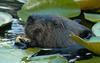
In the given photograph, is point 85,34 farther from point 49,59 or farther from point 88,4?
point 88,4

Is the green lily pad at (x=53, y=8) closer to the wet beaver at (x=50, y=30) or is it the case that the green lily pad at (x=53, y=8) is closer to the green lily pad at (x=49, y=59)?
the wet beaver at (x=50, y=30)

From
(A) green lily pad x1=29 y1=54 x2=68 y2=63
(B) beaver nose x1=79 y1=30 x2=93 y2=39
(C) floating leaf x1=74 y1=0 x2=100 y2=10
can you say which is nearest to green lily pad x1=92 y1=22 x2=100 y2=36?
(B) beaver nose x1=79 y1=30 x2=93 y2=39

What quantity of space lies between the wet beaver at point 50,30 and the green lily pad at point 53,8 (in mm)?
273

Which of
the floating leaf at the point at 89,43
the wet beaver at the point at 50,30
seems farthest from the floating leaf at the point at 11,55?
the floating leaf at the point at 89,43

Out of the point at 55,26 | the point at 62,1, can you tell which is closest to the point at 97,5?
the point at 62,1

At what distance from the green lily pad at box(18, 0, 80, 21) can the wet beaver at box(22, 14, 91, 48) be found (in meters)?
0.27

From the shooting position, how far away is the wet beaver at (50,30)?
1.74 m

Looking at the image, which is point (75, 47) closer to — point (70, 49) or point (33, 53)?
point (70, 49)

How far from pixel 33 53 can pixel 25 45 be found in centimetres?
14

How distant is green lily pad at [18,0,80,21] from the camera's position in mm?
2104

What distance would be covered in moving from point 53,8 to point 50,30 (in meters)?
0.38

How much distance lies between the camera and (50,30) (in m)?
1.78

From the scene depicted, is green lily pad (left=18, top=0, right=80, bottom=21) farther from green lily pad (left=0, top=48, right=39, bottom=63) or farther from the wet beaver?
green lily pad (left=0, top=48, right=39, bottom=63)

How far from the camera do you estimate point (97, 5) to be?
86.9 inches
